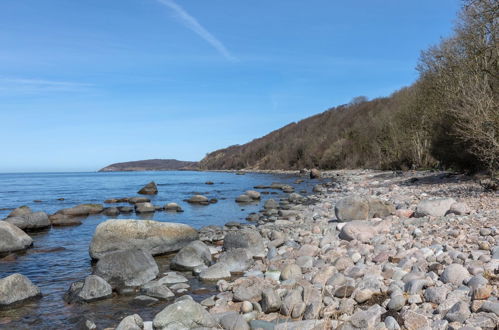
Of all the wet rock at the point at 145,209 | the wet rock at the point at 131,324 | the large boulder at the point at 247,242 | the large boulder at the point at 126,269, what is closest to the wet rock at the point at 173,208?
the wet rock at the point at 145,209

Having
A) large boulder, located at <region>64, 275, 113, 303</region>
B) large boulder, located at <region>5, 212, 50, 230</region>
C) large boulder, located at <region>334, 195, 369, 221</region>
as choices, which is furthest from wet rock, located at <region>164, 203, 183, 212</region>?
large boulder, located at <region>64, 275, 113, 303</region>

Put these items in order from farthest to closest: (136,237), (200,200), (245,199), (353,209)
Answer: (245,199)
(200,200)
(353,209)
(136,237)

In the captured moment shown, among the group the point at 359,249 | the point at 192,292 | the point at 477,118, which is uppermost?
the point at 477,118

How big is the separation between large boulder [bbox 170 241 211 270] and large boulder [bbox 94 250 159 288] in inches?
29.4

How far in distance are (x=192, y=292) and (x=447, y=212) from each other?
676 cm

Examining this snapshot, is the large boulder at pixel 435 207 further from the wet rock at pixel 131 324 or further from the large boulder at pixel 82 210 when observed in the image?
the large boulder at pixel 82 210

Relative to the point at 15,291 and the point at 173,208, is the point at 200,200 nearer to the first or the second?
the point at 173,208

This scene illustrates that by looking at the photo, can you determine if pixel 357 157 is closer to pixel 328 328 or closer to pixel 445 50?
pixel 445 50

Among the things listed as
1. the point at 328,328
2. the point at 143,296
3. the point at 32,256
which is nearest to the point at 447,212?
the point at 328,328

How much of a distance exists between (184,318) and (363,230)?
5.19 metres

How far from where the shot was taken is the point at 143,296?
7273mm

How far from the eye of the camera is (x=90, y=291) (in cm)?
725

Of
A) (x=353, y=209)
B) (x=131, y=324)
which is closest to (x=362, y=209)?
(x=353, y=209)

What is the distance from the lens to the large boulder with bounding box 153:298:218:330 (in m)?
5.58
